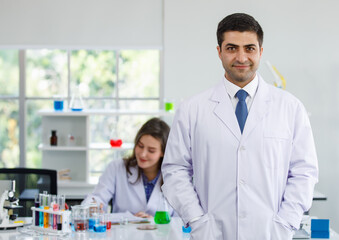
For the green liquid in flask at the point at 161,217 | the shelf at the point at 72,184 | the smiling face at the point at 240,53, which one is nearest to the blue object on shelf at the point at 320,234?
the green liquid in flask at the point at 161,217

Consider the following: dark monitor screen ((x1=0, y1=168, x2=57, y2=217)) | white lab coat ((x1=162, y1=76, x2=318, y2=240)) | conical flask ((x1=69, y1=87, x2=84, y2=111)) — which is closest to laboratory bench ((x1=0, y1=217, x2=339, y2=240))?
dark monitor screen ((x1=0, y1=168, x2=57, y2=217))

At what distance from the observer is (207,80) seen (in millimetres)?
5273

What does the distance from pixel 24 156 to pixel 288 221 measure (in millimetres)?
4030

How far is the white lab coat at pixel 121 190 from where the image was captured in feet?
11.7

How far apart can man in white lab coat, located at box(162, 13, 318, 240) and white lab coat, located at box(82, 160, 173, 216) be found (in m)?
1.37


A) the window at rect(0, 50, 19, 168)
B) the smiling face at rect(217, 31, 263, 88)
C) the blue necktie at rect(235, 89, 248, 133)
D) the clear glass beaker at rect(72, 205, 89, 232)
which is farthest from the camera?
the window at rect(0, 50, 19, 168)

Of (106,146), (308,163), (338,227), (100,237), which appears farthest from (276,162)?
(338,227)

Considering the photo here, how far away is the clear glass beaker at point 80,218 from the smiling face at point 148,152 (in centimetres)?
57

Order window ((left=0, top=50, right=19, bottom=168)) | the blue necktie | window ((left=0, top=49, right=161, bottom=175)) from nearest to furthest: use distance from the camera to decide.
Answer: the blue necktie
window ((left=0, top=49, right=161, bottom=175))
window ((left=0, top=50, right=19, bottom=168))

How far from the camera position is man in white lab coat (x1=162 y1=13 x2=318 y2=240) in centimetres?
212

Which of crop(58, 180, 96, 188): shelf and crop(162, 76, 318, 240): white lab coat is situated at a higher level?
crop(162, 76, 318, 240): white lab coat

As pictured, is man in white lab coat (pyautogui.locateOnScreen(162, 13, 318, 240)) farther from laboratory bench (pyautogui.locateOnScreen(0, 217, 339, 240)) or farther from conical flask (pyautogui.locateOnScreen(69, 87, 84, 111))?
conical flask (pyautogui.locateOnScreen(69, 87, 84, 111))

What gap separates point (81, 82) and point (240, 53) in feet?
12.7

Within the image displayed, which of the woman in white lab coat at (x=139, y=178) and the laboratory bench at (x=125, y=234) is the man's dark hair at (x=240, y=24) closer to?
the laboratory bench at (x=125, y=234)
